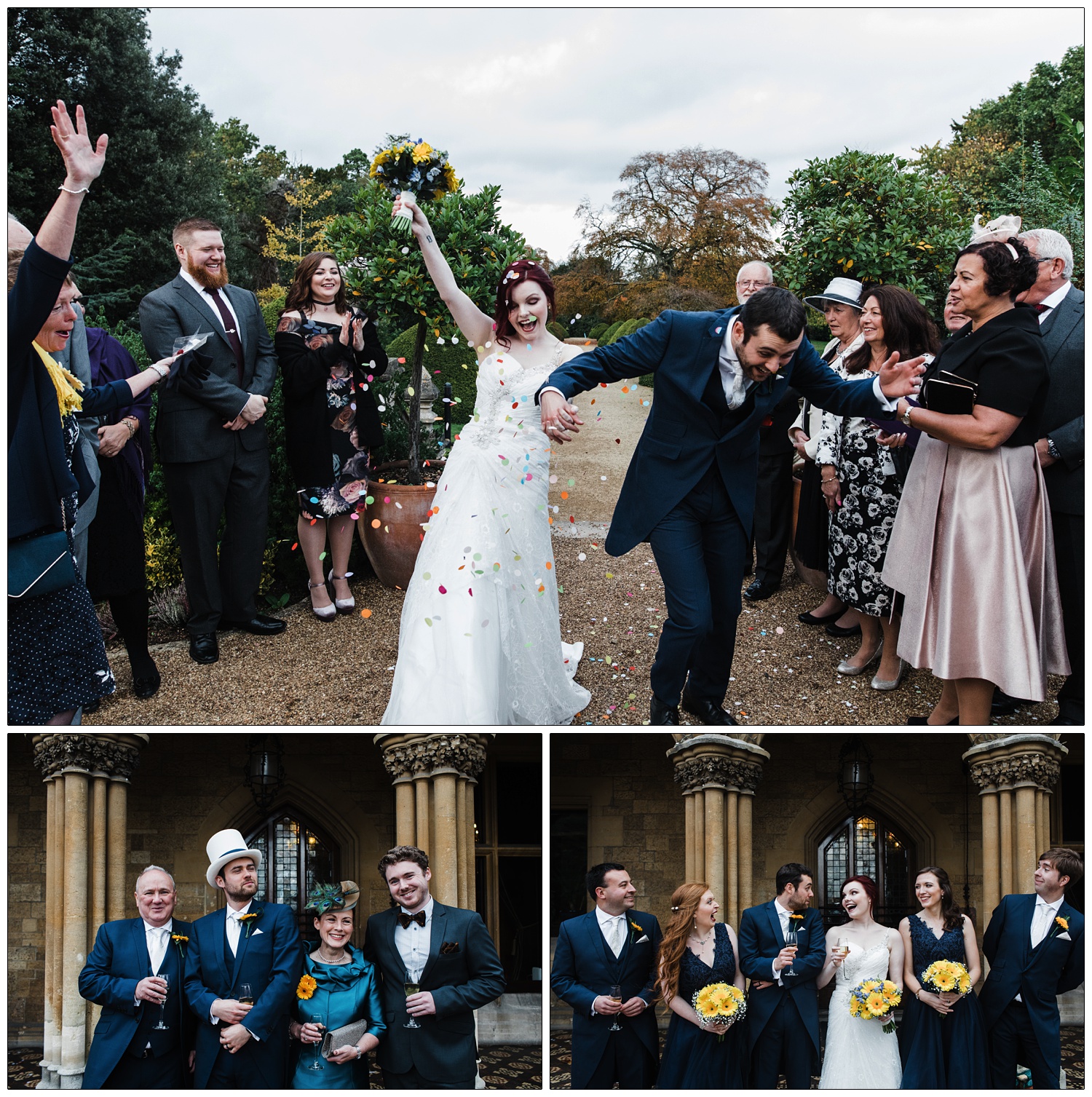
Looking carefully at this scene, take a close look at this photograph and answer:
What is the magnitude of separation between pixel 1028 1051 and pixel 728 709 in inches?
74.9

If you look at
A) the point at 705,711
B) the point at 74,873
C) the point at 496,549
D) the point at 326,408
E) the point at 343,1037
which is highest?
the point at 326,408

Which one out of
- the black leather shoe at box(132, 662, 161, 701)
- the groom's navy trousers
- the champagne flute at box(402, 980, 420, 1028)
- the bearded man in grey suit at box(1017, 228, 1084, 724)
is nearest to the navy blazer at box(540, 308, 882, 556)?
the groom's navy trousers

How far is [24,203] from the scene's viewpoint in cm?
862

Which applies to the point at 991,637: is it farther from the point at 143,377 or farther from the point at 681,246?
the point at 681,246

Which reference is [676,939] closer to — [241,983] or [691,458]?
[241,983]

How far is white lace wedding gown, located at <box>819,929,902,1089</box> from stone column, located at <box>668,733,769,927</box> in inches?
21.7

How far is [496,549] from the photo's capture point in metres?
4.18

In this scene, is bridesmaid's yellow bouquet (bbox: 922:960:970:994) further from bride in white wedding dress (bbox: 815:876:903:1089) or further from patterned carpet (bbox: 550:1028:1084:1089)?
patterned carpet (bbox: 550:1028:1084:1089)

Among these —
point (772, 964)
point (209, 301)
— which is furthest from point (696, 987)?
point (209, 301)

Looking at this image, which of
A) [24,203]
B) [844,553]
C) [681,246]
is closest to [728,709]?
[844,553]

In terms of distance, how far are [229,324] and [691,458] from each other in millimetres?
2494

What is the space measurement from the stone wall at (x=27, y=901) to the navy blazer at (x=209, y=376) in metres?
1.60

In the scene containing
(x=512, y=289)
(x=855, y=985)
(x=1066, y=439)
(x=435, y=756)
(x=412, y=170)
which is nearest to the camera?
(x=1066, y=439)

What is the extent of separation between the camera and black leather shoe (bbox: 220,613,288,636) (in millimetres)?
5074
